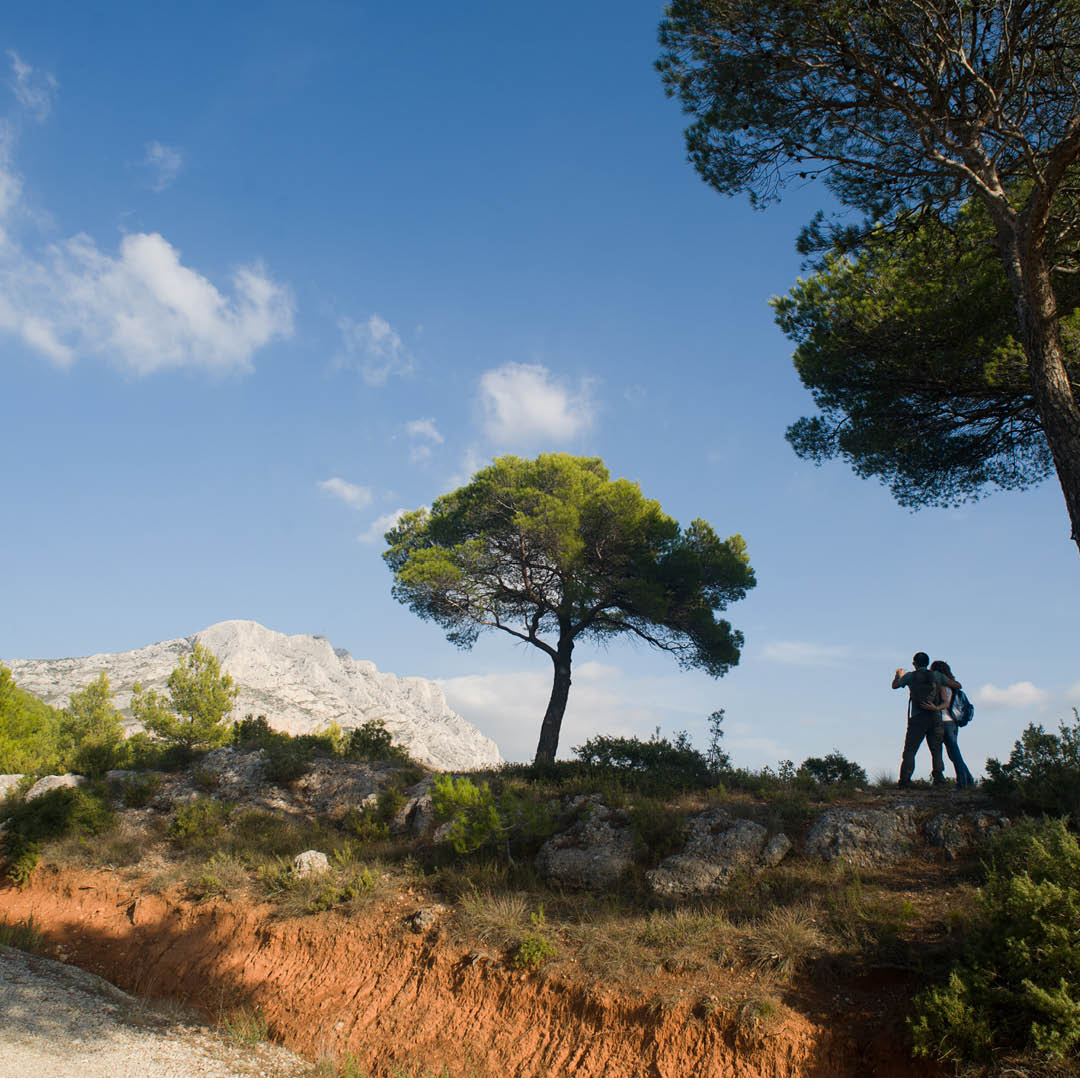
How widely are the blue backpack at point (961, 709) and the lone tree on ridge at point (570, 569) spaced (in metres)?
8.47

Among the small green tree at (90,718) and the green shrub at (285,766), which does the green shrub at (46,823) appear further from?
the small green tree at (90,718)

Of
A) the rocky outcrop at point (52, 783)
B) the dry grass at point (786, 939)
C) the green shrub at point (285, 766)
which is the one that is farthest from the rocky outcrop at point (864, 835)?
the rocky outcrop at point (52, 783)

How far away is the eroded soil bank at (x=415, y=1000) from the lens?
654 cm

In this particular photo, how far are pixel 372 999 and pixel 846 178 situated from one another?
14.8 metres

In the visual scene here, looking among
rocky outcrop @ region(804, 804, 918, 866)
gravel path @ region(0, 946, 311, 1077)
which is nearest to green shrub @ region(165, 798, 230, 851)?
gravel path @ region(0, 946, 311, 1077)

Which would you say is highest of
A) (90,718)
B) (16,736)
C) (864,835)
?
(864,835)

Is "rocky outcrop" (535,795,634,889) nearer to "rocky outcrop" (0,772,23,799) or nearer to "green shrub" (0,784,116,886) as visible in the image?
"green shrub" (0,784,116,886)

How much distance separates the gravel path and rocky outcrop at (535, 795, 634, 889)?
13.8ft

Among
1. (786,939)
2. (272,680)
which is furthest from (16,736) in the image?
(272,680)

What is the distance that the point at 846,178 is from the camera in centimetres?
1201

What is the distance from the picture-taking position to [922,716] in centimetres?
1236

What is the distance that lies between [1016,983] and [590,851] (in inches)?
239

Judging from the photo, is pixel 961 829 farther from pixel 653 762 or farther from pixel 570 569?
pixel 570 569

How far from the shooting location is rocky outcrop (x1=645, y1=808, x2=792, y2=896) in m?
9.64
